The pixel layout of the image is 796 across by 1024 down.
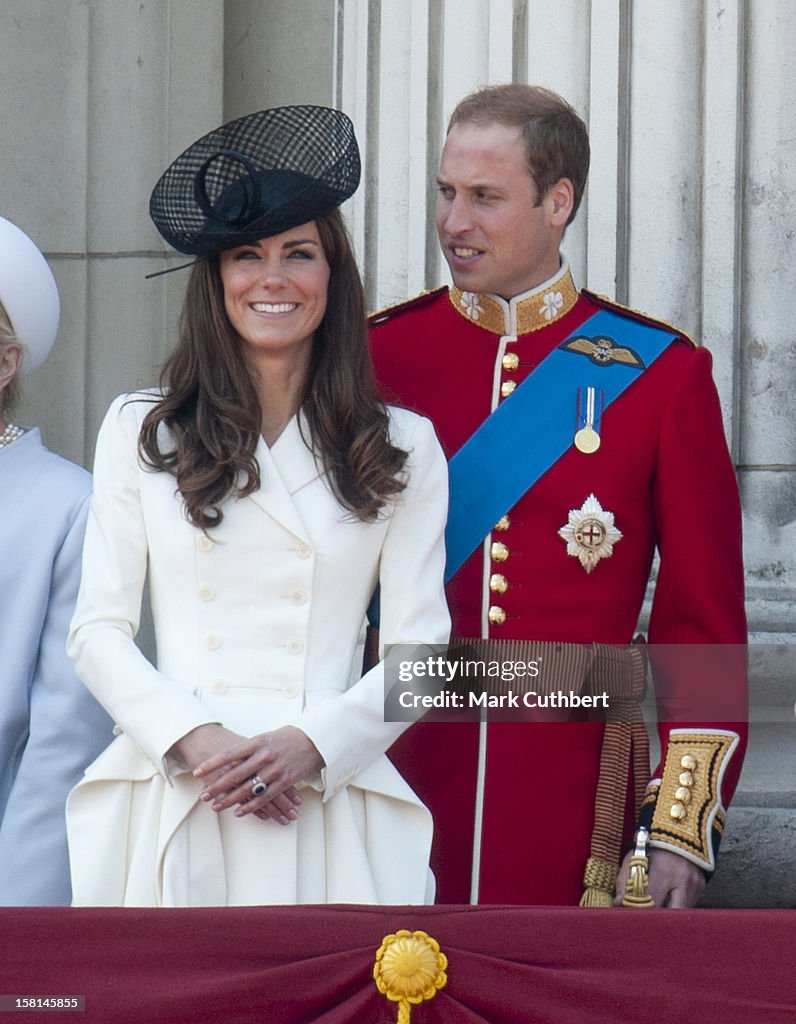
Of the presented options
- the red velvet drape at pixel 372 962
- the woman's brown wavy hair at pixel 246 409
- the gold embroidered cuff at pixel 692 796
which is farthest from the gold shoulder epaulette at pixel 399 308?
the red velvet drape at pixel 372 962

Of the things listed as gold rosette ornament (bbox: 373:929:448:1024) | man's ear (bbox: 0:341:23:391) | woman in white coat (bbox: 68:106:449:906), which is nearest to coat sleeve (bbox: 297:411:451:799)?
woman in white coat (bbox: 68:106:449:906)

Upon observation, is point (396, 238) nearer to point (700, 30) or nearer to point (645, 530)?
point (700, 30)

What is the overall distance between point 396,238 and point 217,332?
1275 millimetres

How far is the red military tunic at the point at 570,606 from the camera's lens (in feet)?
9.84

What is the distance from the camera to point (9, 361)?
10.2 feet

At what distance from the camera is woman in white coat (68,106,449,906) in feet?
8.57

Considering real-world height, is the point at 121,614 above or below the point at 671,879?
above

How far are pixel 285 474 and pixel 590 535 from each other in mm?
524

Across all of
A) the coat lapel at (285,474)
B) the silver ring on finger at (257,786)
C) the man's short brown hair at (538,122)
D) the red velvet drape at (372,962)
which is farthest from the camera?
the man's short brown hair at (538,122)

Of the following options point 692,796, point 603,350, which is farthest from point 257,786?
point 603,350

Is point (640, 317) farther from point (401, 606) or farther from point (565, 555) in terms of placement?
point (401, 606)

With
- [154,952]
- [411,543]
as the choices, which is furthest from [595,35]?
[154,952]

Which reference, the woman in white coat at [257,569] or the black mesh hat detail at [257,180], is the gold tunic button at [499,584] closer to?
the woman in white coat at [257,569]

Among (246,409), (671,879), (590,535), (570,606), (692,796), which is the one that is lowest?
(671,879)
